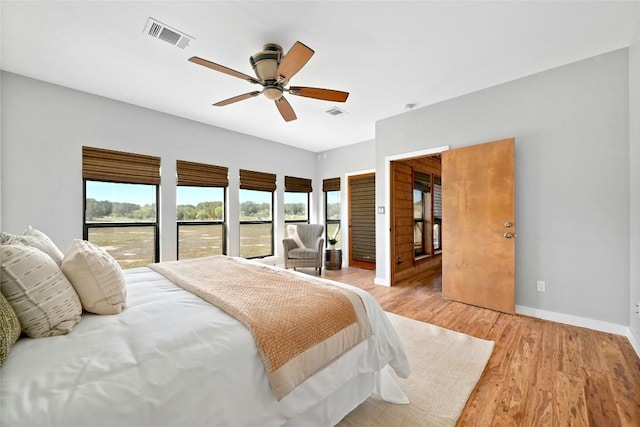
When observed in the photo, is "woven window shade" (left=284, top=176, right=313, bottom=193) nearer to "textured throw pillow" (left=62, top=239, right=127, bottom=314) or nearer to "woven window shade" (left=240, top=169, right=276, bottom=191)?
"woven window shade" (left=240, top=169, right=276, bottom=191)

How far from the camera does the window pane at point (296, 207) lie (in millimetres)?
5883

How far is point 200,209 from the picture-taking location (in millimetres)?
4523

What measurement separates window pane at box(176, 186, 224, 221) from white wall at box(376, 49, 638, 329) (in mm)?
4120

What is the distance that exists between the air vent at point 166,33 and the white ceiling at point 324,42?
2.0 inches

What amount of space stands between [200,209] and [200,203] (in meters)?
0.10

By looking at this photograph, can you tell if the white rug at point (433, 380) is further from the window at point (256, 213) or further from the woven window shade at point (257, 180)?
the woven window shade at point (257, 180)

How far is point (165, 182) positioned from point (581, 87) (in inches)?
206

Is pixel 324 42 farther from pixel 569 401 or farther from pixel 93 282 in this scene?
pixel 569 401

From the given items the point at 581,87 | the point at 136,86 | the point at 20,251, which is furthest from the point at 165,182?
the point at 581,87

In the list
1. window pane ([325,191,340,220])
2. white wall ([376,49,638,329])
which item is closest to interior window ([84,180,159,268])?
window pane ([325,191,340,220])

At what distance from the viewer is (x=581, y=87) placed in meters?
2.71

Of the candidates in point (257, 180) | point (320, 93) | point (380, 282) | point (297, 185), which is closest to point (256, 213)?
point (257, 180)

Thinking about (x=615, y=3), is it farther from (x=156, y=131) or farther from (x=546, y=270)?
(x=156, y=131)

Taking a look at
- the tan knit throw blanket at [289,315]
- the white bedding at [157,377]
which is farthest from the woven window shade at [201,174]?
the white bedding at [157,377]
